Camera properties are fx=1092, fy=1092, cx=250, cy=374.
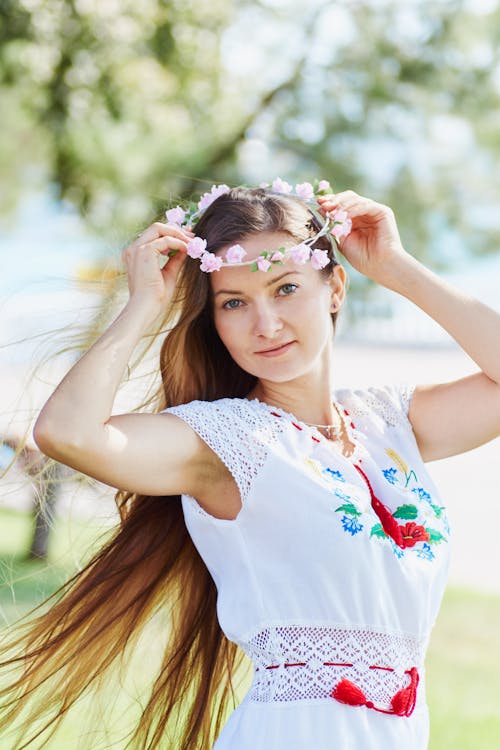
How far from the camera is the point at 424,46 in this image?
8.72 metres

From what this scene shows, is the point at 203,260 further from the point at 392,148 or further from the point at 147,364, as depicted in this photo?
the point at 392,148

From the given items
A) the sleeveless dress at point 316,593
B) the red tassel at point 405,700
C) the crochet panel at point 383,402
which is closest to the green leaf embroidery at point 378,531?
the sleeveless dress at point 316,593

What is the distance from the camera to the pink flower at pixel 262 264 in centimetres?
238

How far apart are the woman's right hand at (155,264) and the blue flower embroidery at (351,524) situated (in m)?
0.62

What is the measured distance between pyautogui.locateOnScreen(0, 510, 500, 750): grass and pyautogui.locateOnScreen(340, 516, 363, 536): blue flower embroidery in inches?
38.8

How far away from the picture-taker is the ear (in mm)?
2648

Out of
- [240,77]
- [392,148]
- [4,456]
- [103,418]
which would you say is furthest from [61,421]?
[240,77]

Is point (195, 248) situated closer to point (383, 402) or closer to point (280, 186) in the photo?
point (280, 186)

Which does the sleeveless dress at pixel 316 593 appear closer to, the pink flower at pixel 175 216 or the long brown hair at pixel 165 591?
the long brown hair at pixel 165 591

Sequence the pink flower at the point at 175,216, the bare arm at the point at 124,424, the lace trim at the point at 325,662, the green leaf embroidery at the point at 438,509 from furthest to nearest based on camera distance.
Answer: the pink flower at the point at 175,216, the green leaf embroidery at the point at 438,509, the lace trim at the point at 325,662, the bare arm at the point at 124,424

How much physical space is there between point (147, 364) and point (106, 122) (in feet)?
21.9

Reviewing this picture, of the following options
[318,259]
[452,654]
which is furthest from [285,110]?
[318,259]

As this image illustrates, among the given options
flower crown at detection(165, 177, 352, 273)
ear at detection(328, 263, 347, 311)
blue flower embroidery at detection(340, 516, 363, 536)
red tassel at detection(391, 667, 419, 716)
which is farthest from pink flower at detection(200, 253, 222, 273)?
red tassel at detection(391, 667, 419, 716)

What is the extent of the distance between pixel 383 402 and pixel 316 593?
2.08 ft
